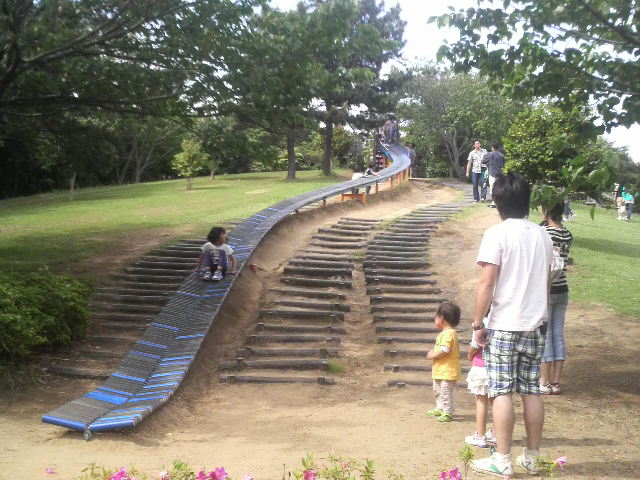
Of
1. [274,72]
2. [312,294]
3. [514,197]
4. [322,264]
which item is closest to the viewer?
[514,197]

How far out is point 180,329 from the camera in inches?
322

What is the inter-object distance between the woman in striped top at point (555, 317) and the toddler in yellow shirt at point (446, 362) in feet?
3.20

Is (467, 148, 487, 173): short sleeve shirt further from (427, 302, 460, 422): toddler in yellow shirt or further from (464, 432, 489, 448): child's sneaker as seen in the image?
(464, 432, 489, 448): child's sneaker

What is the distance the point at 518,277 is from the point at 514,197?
1.78 ft

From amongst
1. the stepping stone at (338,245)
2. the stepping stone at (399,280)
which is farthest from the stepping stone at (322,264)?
the stepping stone at (338,245)

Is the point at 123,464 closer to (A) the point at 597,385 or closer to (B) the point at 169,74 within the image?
(A) the point at 597,385

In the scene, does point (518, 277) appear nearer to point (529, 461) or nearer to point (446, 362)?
point (529, 461)

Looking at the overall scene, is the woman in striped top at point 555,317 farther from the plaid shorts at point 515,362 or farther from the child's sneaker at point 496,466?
the child's sneaker at point 496,466

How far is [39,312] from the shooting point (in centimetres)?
731

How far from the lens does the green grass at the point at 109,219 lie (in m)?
12.5

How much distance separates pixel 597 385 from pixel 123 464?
4.74m

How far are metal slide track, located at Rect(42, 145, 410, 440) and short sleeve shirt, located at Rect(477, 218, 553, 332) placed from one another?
3.31m

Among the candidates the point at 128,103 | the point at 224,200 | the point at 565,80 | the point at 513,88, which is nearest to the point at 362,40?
the point at 513,88

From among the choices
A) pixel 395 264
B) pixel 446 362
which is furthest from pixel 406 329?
pixel 446 362
